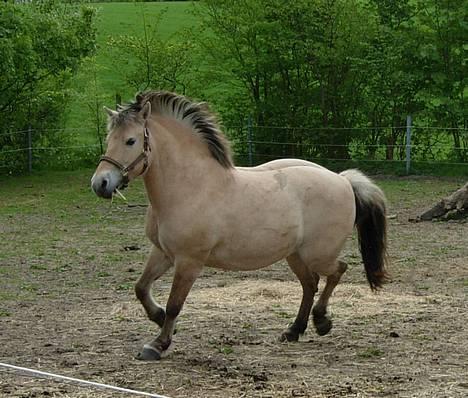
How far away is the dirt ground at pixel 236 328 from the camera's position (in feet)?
18.0

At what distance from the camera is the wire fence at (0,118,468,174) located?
1981 cm

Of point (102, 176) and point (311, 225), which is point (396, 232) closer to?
point (311, 225)

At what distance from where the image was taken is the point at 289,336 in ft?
21.9

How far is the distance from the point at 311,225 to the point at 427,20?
1417cm

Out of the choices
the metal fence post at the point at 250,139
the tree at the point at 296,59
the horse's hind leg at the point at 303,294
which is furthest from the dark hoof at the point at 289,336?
the metal fence post at the point at 250,139

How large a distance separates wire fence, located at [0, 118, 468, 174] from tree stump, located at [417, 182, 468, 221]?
6367 millimetres

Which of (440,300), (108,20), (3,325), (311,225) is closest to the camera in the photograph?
(311,225)

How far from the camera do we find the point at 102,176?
6.02 metres

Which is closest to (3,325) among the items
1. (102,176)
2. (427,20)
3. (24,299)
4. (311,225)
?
(24,299)

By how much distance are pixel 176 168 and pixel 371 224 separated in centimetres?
169

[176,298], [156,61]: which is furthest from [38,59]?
[176,298]

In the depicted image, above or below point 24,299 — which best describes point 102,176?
above

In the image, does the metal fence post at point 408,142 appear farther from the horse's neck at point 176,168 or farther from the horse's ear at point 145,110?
the horse's ear at point 145,110

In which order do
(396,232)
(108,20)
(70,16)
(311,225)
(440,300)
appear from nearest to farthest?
(311,225) → (440,300) → (396,232) → (70,16) → (108,20)
